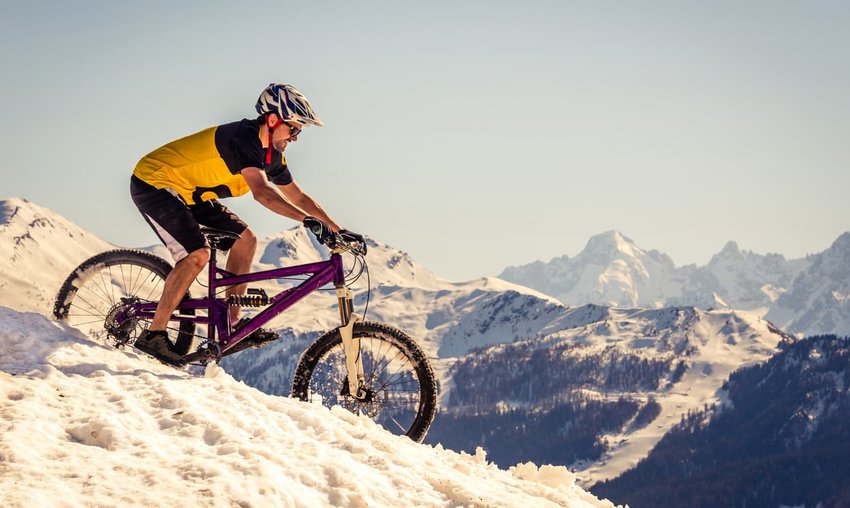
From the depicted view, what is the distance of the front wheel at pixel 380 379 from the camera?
414 inches

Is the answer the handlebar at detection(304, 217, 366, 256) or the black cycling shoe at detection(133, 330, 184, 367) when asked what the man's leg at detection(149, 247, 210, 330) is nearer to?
the black cycling shoe at detection(133, 330, 184, 367)

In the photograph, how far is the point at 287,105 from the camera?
32.9ft

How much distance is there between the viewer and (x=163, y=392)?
913 centimetres

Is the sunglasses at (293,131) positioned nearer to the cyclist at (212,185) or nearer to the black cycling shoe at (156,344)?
the cyclist at (212,185)

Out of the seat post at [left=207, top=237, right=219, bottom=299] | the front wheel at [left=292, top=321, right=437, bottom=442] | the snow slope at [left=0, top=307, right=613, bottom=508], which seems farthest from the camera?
the seat post at [left=207, top=237, right=219, bottom=299]

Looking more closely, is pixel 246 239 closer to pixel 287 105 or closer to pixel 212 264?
pixel 212 264

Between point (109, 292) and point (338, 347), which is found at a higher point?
point (109, 292)

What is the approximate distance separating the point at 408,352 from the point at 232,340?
236cm

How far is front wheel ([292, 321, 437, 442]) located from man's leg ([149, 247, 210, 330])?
1.81 meters

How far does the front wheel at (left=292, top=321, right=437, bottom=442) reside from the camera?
1052 cm

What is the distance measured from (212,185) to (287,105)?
67.6 inches

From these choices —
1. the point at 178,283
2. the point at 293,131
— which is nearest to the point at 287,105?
the point at 293,131

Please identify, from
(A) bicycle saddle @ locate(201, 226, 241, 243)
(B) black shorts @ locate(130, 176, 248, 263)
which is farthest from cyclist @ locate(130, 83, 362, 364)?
(A) bicycle saddle @ locate(201, 226, 241, 243)

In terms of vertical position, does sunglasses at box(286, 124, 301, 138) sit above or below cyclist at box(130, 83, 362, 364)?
above
